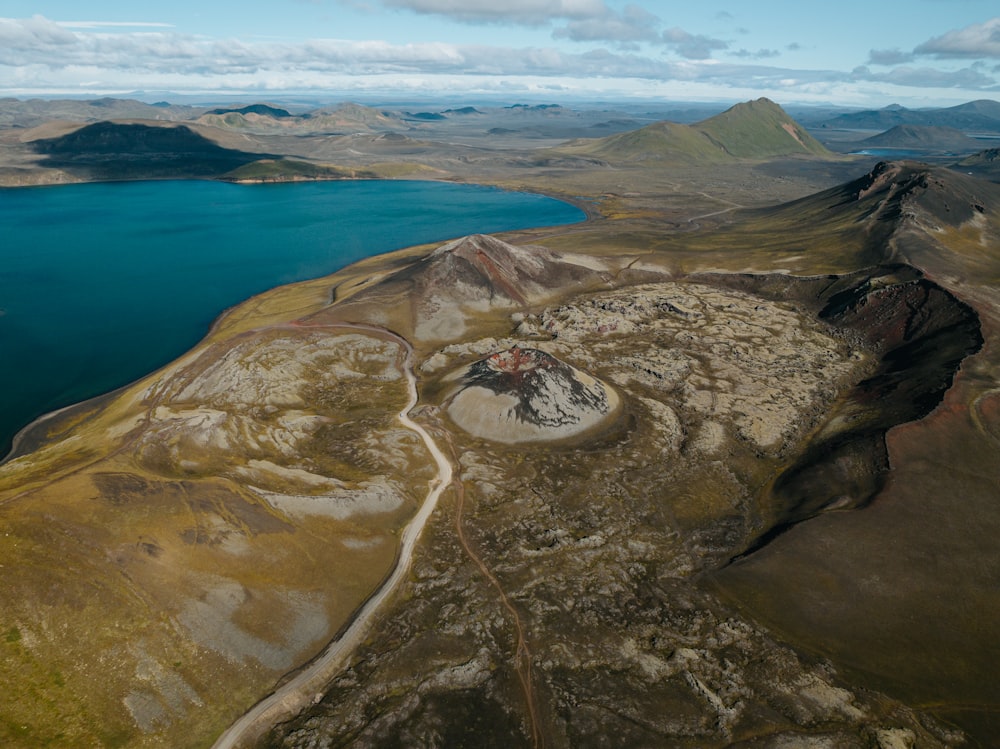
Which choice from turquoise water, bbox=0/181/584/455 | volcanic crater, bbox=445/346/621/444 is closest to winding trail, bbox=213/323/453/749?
volcanic crater, bbox=445/346/621/444

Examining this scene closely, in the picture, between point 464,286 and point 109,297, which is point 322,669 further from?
point 109,297

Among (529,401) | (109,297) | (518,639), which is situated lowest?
(518,639)

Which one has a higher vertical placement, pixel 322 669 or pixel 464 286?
pixel 464 286

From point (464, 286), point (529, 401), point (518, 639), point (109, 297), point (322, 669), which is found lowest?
point (322, 669)

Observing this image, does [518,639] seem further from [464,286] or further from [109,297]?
[109,297]

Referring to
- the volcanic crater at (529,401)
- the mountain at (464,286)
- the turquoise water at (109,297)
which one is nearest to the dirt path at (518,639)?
the volcanic crater at (529,401)

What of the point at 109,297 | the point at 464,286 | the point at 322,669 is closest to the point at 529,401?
the point at 322,669

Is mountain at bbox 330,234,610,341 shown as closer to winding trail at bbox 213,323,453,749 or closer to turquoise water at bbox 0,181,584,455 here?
turquoise water at bbox 0,181,584,455

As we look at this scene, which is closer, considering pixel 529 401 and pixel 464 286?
pixel 529 401

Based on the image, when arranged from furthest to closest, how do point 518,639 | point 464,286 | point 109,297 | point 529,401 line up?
point 109,297 < point 464,286 < point 529,401 < point 518,639

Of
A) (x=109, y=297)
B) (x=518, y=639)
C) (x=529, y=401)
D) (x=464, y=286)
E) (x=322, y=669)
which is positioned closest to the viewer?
(x=322, y=669)

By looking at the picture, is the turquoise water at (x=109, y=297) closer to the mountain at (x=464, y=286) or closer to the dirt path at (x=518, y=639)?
the mountain at (x=464, y=286)

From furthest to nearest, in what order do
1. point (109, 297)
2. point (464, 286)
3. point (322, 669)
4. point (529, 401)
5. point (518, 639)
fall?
point (109, 297) < point (464, 286) < point (529, 401) < point (518, 639) < point (322, 669)
